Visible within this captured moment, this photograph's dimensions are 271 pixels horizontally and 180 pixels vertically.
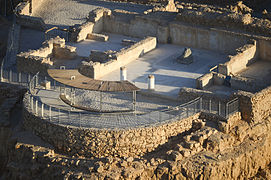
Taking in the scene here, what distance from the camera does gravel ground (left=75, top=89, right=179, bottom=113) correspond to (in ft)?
154

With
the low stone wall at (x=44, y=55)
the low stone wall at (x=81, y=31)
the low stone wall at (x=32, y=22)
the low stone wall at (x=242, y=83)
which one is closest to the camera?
the low stone wall at (x=242, y=83)

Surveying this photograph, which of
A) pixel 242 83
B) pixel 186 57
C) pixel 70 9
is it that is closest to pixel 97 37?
pixel 186 57

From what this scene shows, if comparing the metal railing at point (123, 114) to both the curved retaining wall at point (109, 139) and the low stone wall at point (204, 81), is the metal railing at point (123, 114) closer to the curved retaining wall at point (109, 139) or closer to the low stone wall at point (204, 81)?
the curved retaining wall at point (109, 139)

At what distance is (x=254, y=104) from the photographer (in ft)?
153

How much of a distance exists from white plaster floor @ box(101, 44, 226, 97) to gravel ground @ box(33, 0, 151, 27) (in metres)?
10.2

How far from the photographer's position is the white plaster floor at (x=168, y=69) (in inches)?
1965

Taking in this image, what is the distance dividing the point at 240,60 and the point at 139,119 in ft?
30.4

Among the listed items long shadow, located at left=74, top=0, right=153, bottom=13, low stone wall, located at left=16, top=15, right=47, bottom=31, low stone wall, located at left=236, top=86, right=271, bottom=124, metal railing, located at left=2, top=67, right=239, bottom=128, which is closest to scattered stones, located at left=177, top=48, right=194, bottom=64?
metal railing, located at left=2, top=67, right=239, bottom=128

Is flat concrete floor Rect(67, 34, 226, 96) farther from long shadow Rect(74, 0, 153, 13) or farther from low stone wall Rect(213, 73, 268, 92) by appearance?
long shadow Rect(74, 0, 153, 13)

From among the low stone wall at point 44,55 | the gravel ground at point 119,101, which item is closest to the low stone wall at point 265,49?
the gravel ground at point 119,101

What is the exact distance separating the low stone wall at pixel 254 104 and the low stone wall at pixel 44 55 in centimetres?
Result: 1235

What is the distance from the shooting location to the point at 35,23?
61469mm

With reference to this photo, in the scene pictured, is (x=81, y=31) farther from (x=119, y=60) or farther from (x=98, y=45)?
(x=119, y=60)

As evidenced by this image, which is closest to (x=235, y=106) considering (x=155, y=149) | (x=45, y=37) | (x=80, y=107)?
(x=155, y=149)
